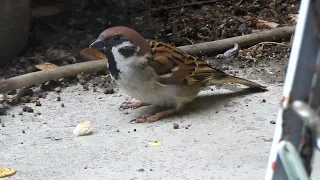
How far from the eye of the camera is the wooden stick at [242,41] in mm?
4730

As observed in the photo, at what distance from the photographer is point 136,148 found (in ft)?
11.1

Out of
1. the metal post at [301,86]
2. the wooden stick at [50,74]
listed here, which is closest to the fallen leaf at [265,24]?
the wooden stick at [50,74]

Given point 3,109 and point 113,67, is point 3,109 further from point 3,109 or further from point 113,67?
point 113,67

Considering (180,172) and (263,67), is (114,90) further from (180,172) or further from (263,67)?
(180,172)

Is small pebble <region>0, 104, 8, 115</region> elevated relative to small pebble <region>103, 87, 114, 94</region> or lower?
elevated

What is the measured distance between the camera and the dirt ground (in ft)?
10.5

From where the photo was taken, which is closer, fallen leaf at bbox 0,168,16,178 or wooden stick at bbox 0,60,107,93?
fallen leaf at bbox 0,168,16,178

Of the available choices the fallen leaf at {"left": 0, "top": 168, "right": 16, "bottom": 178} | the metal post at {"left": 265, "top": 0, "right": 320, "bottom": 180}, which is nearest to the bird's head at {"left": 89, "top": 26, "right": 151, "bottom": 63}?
the fallen leaf at {"left": 0, "top": 168, "right": 16, "bottom": 178}

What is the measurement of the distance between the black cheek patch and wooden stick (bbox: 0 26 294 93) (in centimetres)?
72

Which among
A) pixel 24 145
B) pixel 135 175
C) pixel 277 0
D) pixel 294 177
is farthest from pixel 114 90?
pixel 294 177

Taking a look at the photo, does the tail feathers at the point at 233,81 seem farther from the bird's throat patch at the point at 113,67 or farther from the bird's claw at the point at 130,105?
the bird's throat patch at the point at 113,67

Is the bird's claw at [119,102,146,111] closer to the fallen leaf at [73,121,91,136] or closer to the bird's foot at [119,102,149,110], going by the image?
the bird's foot at [119,102,149,110]

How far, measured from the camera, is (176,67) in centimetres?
384

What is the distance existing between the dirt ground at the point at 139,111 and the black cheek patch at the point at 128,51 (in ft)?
1.23
